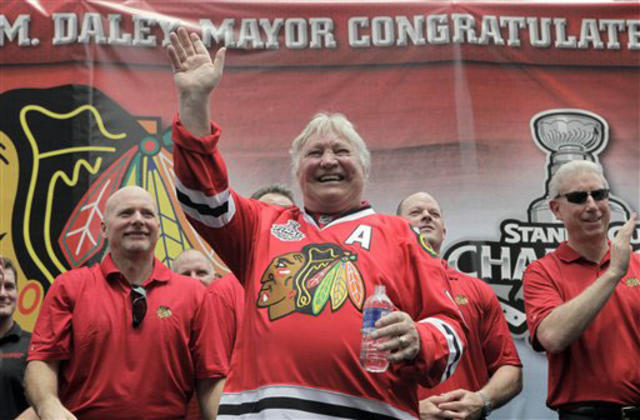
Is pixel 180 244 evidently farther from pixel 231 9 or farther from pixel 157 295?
pixel 231 9

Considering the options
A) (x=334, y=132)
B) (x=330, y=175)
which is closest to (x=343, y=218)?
(x=330, y=175)

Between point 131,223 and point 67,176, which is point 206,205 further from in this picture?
point 67,176

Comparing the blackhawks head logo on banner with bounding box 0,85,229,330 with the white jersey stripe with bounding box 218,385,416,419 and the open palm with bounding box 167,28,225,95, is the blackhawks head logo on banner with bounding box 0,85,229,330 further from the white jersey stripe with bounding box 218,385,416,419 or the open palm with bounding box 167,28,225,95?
the white jersey stripe with bounding box 218,385,416,419

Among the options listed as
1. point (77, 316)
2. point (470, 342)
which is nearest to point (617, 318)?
point (470, 342)

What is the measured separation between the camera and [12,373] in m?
4.23

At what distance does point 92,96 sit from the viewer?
500 centimetres

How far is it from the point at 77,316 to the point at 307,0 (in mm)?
2674

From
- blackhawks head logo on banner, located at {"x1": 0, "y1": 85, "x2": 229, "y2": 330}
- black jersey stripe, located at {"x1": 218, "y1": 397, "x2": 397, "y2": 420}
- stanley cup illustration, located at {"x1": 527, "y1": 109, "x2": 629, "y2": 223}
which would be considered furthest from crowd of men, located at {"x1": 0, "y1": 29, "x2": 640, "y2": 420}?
stanley cup illustration, located at {"x1": 527, "y1": 109, "x2": 629, "y2": 223}

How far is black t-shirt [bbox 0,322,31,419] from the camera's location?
416 centimetres

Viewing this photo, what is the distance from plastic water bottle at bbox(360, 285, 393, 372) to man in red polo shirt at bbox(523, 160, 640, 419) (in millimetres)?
1491

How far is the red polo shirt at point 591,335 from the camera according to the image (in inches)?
136

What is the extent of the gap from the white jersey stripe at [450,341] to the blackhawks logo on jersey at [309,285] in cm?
21

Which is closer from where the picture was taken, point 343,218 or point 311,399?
point 311,399

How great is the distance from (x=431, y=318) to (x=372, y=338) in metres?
0.25
